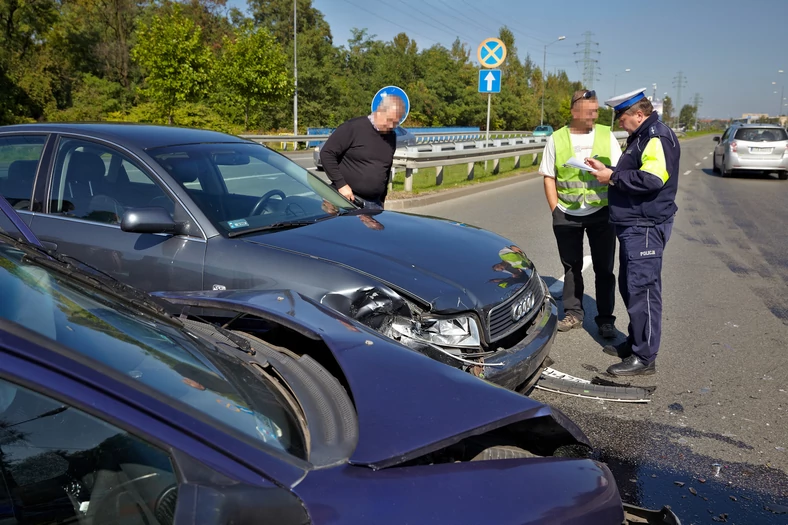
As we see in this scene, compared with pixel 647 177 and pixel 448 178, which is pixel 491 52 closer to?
pixel 448 178

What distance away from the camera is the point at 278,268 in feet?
11.7

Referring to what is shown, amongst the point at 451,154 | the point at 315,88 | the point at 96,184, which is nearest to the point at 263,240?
the point at 96,184

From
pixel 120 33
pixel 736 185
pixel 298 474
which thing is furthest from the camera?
pixel 120 33

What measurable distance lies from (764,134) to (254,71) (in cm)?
2432

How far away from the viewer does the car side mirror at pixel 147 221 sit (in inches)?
140

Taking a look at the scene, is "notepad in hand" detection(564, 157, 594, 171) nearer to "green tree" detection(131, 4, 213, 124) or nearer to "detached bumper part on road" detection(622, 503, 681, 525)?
"detached bumper part on road" detection(622, 503, 681, 525)

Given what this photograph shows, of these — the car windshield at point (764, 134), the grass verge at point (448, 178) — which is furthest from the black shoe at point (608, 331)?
the car windshield at point (764, 134)

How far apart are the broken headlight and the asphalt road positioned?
94 cm

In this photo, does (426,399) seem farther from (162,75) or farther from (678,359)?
(162,75)

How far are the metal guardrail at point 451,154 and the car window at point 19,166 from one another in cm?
949

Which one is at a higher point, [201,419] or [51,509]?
[201,419]

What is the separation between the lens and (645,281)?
4582 millimetres

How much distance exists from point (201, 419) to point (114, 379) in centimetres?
21

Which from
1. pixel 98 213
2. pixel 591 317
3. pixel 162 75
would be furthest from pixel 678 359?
pixel 162 75
